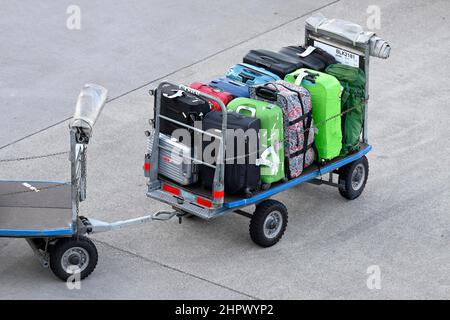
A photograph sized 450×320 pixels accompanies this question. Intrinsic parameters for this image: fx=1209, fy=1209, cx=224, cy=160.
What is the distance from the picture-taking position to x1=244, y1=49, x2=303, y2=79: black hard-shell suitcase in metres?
12.0

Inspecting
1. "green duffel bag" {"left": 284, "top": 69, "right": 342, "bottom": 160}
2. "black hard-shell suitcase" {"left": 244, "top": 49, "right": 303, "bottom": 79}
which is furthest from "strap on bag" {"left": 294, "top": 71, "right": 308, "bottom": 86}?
"black hard-shell suitcase" {"left": 244, "top": 49, "right": 303, "bottom": 79}

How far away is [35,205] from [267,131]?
2.23m

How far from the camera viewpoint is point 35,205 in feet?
36.2

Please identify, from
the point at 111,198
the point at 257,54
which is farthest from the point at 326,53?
the point at 111,198

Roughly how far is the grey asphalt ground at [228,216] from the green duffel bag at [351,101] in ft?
2.36

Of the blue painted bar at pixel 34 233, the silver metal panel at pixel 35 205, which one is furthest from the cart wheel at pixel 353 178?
the blue painted bar at pixel 34 233

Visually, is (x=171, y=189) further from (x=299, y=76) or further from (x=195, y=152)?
(x=299, y=76)

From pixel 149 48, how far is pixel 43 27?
1.62m

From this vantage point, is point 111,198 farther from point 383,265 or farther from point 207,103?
point 383,265

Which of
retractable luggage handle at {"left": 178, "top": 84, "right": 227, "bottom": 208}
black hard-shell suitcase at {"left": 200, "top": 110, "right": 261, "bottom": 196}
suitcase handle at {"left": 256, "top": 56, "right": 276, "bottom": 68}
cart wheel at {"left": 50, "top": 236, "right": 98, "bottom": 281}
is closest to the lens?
cart wheel at {"left": 50, "top": 236, "right": 98, "bottom": 281}

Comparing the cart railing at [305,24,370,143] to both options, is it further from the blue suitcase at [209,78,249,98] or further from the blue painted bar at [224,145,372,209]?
the blue suitcase at [209,78,249,98]

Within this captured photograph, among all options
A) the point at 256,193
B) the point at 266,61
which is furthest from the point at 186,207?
the point at 266,61

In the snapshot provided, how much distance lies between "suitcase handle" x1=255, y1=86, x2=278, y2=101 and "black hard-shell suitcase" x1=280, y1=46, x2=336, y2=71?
2.85ft

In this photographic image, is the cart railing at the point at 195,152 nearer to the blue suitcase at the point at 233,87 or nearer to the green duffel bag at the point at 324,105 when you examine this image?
the blue suitcase at the point at 233,87
